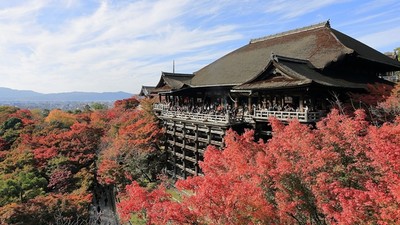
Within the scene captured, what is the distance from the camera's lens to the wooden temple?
19.0 metres

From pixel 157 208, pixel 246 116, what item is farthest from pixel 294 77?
pixel 157 208

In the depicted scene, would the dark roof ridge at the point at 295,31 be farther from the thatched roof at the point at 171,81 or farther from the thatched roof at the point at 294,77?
the thatched roof at the point at 171,81

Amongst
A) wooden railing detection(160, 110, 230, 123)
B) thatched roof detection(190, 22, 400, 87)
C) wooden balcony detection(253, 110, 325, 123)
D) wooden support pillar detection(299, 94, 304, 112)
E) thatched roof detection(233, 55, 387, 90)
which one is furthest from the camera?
thatched roof detection(190, 22, 400, 87)

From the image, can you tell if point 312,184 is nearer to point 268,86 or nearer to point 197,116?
point 268,86

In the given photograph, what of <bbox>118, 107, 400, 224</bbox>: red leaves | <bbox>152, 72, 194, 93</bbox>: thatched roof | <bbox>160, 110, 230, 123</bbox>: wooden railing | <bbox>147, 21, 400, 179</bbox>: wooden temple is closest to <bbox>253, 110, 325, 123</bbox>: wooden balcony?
<bbox>147, 21, 400, 179</bbox>: wooden temple

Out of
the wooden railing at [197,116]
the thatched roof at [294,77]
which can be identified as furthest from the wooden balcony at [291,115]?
the wooden railing at [197,116]

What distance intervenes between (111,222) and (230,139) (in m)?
12.8

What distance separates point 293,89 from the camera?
18750 mm

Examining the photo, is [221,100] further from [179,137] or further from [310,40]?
[310,40]

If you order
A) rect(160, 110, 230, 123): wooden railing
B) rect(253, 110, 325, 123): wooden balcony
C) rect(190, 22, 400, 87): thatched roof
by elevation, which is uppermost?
rect(190, 22, 400, 87): thatched roof

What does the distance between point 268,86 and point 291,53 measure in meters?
7.43

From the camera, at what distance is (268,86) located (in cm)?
1923

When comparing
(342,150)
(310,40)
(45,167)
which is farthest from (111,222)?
(310,40)

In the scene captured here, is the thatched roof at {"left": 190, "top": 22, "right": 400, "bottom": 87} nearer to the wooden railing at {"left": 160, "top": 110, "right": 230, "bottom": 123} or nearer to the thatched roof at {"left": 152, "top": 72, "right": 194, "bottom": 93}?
the thatched roof at {"left": 152, "top": 72, "right": 194, "bottom": 93}
